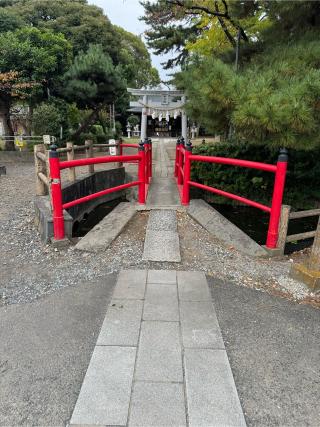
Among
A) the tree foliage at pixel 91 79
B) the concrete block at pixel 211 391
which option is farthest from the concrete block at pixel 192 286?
the tree foliage at pixel 91 79

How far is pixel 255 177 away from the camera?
7.20m

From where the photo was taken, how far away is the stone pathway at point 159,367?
5.04 ft

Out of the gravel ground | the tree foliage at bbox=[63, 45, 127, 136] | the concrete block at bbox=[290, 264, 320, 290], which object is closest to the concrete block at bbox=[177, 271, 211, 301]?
the gravel ground

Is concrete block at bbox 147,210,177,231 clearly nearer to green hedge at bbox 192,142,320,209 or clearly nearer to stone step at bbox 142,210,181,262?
stone step at bbox 142,210,181,262

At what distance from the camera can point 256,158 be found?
727 cm

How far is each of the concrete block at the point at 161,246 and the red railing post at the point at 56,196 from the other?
108 centimetres

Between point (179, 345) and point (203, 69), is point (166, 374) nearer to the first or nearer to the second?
point (179, 345)

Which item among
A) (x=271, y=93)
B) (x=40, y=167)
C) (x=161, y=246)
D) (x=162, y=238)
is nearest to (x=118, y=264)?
(x=161, y=246)

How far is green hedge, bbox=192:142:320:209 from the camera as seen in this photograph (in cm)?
712

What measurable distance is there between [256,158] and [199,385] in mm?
6396

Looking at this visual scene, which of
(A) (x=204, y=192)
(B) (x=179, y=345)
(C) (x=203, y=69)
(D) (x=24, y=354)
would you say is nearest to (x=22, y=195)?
(A) (x=204, y=192)

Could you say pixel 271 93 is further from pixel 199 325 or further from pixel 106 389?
pixel 106 389

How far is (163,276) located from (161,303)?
46 centimetres

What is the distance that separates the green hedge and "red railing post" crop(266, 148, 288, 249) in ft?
12.5
